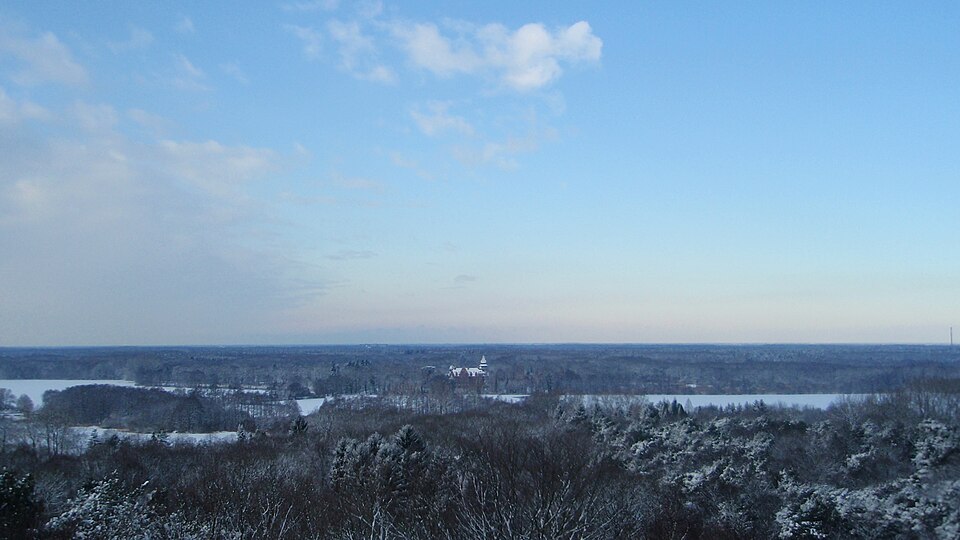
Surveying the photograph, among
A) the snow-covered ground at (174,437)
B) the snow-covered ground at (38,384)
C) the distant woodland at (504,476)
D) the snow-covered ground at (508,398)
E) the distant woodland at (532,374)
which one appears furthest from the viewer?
the snow-covered ground at (38,384)

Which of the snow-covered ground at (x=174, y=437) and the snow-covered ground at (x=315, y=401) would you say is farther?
the snow-covered ground at (x=315, y=401)

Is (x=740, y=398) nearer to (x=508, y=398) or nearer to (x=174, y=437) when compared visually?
(x=508, y=398)

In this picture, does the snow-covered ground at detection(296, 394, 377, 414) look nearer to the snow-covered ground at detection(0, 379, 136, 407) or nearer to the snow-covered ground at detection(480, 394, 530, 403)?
the snow-covered ground at detection(480, 394, 530, 403)

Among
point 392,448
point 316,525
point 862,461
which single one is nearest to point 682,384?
point 862,461

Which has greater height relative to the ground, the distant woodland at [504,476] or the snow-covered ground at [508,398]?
the distant woodland at [504,476]

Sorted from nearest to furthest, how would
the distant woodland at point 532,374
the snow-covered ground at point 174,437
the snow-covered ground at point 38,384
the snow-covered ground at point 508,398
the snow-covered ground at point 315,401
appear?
the snow-covered ground at point 174,437, the snow-covered ground at point 508,398, the snow-covered ground at point 315,401, the distant woodland at point 532,374, the snow-covered ground at point 38,384

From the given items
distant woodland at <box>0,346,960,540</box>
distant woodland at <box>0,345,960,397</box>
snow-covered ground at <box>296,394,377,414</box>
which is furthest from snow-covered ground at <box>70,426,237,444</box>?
distant woodland at <box>0,345,960,397</box>

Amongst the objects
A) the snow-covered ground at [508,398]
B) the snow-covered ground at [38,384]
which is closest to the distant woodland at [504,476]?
the snow-covered ground at [508,398]

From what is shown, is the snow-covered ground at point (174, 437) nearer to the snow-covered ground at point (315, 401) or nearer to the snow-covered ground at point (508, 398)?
the snow-covered ground at point (315, 401)

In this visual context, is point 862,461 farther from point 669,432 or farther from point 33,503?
point 33,503

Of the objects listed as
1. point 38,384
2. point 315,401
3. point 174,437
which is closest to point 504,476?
point 174,437

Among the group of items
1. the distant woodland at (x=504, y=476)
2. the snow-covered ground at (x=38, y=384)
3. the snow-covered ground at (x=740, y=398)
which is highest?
the distant woodland at (x=504, y=476)
